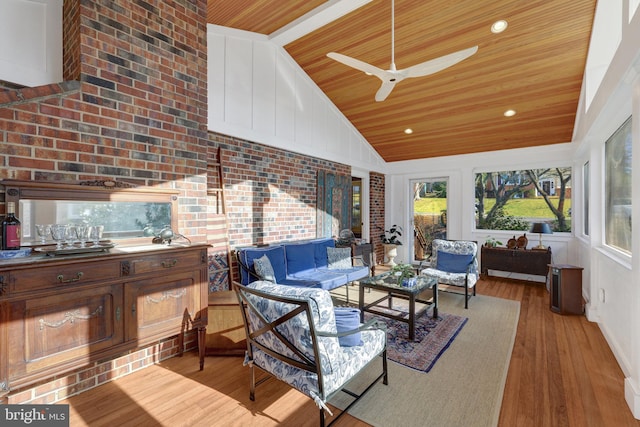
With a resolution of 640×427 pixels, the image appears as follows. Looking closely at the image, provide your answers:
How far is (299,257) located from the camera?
13.9 ft

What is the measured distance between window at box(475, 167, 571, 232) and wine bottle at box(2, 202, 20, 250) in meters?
7.07

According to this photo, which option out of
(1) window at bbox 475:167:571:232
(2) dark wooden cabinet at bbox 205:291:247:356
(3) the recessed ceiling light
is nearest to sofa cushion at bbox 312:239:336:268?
(2) dark wooden cabinet at bbox 205:291:247:356

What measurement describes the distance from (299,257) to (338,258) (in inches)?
29.7

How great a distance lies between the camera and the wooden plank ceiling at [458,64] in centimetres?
352

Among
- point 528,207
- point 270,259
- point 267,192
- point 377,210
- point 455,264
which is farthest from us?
point 377,210

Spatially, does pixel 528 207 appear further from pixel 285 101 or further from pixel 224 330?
pixel 224 330

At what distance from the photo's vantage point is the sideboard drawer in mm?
1598

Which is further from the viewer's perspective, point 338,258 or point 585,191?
point 585,191

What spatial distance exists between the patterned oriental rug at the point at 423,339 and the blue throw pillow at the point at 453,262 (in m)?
0.98

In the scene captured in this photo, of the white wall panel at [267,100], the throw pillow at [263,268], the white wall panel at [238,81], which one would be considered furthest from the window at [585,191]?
the white wall panel at [238,81]

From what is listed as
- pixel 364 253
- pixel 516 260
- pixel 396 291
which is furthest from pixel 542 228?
pixel 396 291

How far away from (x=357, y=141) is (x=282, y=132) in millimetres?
2256

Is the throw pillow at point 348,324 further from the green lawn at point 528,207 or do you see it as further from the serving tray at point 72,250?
the green lawn at point 528,207

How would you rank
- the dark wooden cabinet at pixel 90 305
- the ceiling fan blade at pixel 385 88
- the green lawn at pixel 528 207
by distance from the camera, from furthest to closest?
the green lawn at pixel 528 207 < the ceiling fan blade at pixel 385 88 < the dark wooden cabinet at pixel 90 305
